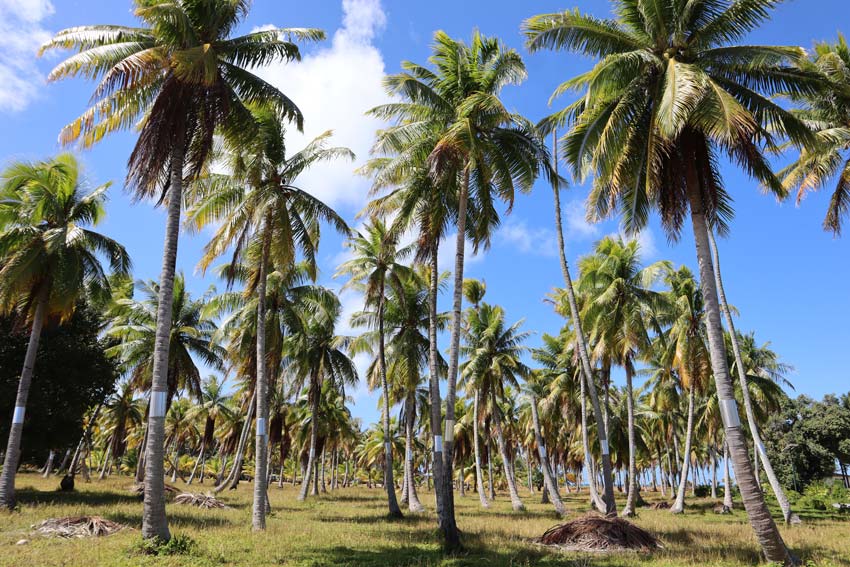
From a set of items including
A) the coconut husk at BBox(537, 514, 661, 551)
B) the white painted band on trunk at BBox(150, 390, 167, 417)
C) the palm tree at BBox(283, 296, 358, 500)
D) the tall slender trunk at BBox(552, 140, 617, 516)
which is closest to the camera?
the white painted band on trunk at BBox(150, 390, 167, 417)

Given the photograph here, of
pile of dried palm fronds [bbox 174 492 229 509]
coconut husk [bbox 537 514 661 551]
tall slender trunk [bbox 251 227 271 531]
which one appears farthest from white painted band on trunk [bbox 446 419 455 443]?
pile of dried palm fronds [bbox 174 492 229 509]

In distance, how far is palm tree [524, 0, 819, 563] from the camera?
36.7 feet

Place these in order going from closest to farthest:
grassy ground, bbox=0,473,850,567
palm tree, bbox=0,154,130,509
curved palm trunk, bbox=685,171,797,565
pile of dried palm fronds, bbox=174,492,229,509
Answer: curved palm trunk, bbox=685,171,797,565 < grassy ground, bbox=0,473,850,567 < palm tree, bbox=0,154,130,509 < pile of dried palm fronds, bbox=174,492,229,509

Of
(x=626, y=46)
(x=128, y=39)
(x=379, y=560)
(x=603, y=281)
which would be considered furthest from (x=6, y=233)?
(x=603, y=281)

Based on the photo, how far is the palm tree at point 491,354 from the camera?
29.4 m

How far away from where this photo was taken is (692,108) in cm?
1049

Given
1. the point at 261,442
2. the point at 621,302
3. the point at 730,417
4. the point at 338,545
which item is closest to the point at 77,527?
the point at 261,442

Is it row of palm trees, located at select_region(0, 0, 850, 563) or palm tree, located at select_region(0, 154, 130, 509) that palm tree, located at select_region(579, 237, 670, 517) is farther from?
palm tree, located at select_region(0, 154, 130, 509)

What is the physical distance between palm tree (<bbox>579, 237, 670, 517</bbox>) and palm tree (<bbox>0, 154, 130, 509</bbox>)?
19.5m

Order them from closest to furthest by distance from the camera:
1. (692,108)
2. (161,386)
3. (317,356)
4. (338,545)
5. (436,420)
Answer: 1. (692,108)
2. (161,386)
3. (338,545)
4. (436,420)
5. (317,356)

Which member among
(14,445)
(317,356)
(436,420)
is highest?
(317,356)

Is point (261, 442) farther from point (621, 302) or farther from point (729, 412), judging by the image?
point (621, 302)

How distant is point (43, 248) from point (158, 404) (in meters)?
10.3

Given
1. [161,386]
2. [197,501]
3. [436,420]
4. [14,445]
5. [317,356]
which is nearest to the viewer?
[161,386]
